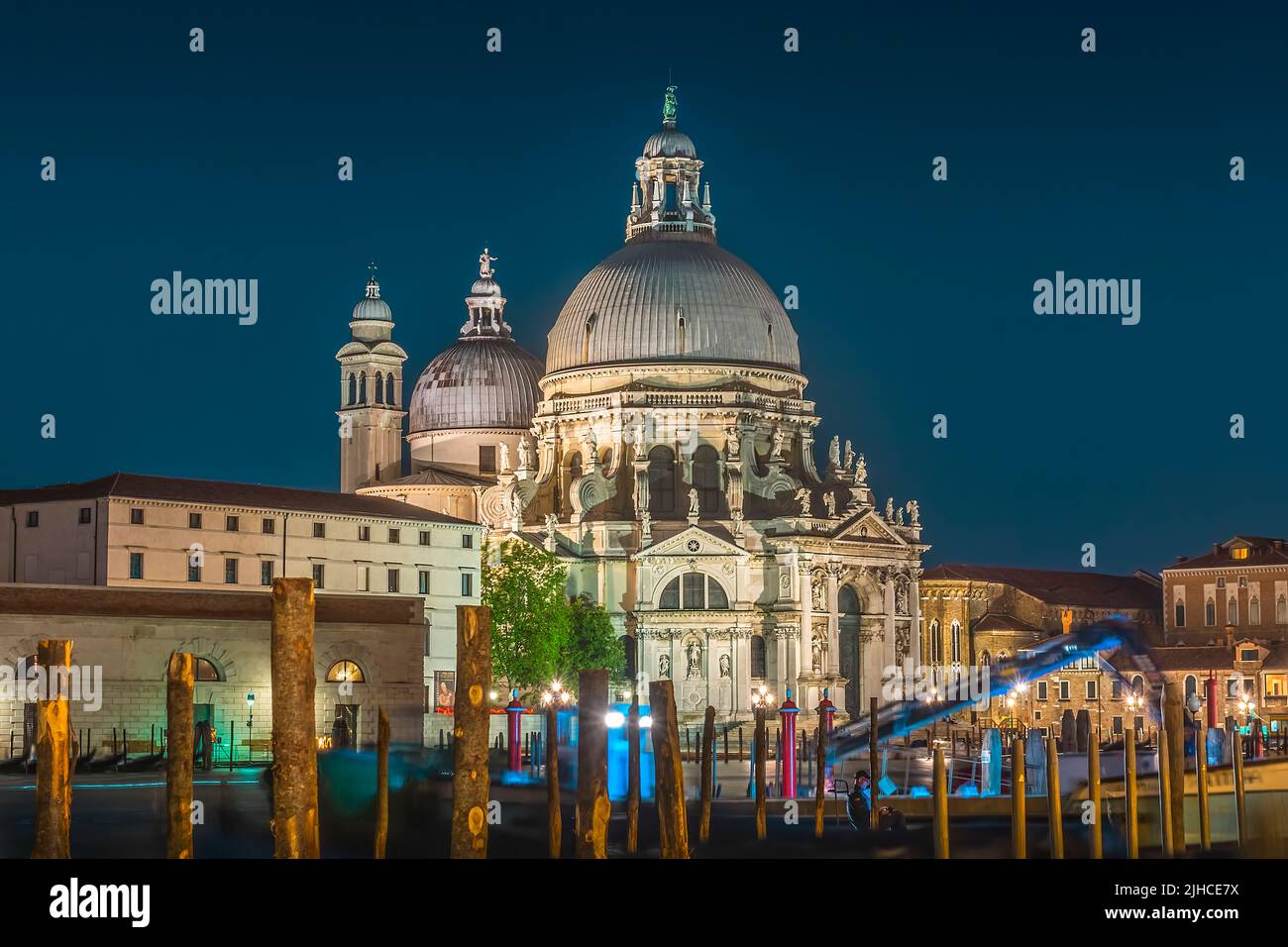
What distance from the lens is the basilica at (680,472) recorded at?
244ft

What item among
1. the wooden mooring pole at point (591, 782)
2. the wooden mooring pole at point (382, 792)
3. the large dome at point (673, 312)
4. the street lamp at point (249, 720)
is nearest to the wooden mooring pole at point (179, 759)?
the wooden mooring pole at point (382, 792)

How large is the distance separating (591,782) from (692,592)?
1705 inches

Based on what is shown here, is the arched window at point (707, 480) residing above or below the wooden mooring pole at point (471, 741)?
above

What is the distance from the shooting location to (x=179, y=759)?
2884 cm

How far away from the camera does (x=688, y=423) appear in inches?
3113

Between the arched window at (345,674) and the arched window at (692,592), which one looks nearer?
the arched window at (345,674)

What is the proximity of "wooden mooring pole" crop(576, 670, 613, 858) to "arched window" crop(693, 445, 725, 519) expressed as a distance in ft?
153

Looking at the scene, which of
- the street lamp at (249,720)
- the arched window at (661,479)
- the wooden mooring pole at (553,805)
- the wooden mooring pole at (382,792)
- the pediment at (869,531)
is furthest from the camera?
the arched window at (661,479)

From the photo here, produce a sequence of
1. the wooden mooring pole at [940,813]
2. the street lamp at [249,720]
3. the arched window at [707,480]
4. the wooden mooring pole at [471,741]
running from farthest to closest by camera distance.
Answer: the arched window at [707,480] → the street lamp at [249,720] → the wooden mooring pole at [940,813] → the wooden mooring pole at [471,741]

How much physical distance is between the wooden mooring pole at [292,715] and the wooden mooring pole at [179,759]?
1.67 metres

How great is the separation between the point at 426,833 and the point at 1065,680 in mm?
50732

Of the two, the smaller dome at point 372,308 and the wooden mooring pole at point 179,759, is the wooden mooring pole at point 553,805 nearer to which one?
the wooden mooring pole at point 179,759
